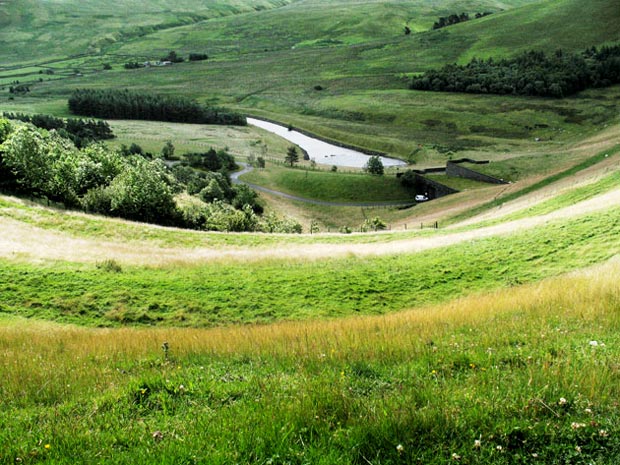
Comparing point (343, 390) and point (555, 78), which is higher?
point (555, 78)

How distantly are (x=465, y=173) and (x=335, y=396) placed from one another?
110003mm

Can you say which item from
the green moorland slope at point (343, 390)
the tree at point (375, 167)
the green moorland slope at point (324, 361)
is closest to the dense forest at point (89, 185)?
the green moorland slope at point (324, 361)

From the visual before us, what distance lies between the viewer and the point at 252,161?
14512 cm

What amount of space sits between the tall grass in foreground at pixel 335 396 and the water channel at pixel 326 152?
133 m

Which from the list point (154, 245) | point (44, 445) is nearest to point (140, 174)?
point (154, 245)

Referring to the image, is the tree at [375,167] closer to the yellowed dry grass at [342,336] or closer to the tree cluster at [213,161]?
the tree cluster at [213,161]

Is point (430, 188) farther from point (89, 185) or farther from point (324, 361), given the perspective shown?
point (324, 361)

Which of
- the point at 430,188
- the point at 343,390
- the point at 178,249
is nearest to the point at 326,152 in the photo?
the point at 430,188

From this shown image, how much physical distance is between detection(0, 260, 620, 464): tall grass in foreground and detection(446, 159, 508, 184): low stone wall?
92.8m

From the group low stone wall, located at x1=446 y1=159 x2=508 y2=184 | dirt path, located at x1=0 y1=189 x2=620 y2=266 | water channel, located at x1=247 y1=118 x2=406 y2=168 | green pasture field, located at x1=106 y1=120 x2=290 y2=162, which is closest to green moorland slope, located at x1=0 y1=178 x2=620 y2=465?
dirt path, located at x1=0 y1=189 x2=620 y2=266

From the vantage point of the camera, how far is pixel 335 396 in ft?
22.6

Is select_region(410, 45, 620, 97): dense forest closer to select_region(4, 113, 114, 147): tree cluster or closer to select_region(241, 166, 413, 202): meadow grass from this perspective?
select_region(241, 166, 413, 202): meadow grass

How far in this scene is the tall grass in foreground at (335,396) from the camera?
5.79 metres

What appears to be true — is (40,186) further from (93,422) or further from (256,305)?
(93,422)
